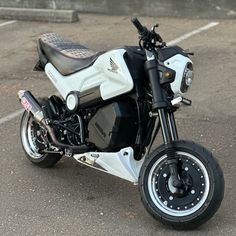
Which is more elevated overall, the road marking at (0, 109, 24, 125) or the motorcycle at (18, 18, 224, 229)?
the motorcycle at (18, 18, 224, 229)

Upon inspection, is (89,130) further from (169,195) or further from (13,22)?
(13,22)

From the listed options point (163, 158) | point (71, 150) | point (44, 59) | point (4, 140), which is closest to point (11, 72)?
point (4, 140)

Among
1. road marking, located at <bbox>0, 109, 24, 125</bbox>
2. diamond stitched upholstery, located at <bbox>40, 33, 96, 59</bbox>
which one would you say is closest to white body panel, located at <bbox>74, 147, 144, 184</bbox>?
diamond stitched upholstery, located at <bbox>40, 33, 96, 59</bbox>

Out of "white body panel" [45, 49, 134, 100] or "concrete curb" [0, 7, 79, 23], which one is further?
"concrete curb" [0, 7, 79, 23]

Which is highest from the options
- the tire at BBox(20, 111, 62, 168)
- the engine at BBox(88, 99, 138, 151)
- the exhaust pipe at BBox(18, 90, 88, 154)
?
the engine at BBox(88, 99, 138, 151)

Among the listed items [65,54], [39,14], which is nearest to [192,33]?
[39,14]

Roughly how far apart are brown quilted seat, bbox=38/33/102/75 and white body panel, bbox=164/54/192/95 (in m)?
0.65

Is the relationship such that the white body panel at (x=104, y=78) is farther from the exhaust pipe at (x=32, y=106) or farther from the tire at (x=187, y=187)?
the tire at (x=187, y=187)

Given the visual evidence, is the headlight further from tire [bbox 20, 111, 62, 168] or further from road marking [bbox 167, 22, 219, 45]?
road marking [bbox 167, 22, 219, 45]

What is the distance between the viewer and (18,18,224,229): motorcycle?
13.0ft

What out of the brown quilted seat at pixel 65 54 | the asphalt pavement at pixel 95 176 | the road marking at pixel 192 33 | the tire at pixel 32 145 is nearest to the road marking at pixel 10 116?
the asphalt pavement at pixel 95 176

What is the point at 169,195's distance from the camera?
159 inches

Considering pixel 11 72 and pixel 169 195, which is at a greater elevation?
pixel 169 195

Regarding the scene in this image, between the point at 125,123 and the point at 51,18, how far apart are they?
7535mm
